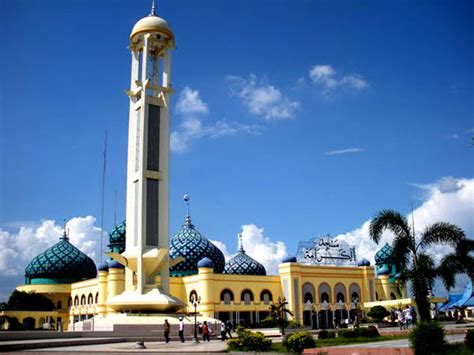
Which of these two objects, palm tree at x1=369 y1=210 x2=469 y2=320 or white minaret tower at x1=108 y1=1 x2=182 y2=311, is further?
white minaret tower at x1=108 y1=1 x2=182 y2=311

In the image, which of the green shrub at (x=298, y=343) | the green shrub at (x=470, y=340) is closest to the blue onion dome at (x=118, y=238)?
the green shrub at (x=298, y=343)

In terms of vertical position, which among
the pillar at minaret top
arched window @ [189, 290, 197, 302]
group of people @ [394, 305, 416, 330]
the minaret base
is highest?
the pillar at minaret top

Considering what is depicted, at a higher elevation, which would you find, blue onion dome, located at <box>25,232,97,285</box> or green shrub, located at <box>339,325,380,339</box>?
blue onion dome, located at <box>25,232,97,285</box>

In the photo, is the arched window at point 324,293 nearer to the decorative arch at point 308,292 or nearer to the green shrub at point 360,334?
the decorative arch at point 308,292

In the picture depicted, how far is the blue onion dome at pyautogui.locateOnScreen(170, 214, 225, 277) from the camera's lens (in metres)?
50.2

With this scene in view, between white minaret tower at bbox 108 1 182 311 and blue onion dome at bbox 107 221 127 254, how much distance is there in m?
16.5

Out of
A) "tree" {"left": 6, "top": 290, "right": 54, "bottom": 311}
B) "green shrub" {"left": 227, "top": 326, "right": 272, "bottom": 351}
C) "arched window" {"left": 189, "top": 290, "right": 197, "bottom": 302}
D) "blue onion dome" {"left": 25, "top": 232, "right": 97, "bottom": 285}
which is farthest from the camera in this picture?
"blue onion dome" {"left": 25, "top": 232, "right": 97, "bottom": 285}

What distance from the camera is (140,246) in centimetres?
3641

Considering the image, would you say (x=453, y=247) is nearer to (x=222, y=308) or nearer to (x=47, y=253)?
(x=222, y=308)

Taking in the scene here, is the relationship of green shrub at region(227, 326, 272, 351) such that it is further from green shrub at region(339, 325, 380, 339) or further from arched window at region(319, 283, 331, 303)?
arched window at region(319, 283, 331, 303)

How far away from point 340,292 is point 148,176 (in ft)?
72.5

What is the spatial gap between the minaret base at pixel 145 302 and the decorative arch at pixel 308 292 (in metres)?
15.5

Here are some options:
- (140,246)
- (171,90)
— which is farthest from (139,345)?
(171,90)

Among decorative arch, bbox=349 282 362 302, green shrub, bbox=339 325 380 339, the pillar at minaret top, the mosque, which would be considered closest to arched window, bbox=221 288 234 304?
the mosque
